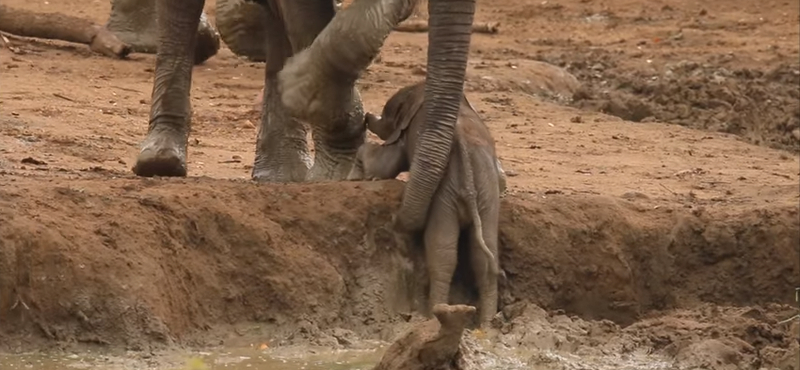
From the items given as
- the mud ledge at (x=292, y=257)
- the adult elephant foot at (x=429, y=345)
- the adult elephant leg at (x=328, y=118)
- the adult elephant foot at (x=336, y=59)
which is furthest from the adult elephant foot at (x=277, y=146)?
the adult elephant foot at (x=429, y=345)

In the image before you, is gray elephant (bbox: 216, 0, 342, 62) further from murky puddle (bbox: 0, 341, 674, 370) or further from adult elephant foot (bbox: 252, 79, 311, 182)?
murky puddle (bbox: 0, 341, 674, 370)

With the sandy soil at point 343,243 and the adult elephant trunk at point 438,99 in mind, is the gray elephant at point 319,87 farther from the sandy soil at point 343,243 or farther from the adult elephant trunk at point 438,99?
the sandy soil at point 343,243

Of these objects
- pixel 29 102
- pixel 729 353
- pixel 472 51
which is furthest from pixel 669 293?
pixel 472 51

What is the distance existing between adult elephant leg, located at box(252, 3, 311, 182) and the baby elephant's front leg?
75cm

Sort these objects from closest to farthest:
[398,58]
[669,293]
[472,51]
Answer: [669,293] → [398,58] → [472,51]

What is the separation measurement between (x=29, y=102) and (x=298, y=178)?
3068mm

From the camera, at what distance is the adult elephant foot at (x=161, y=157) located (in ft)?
27.1

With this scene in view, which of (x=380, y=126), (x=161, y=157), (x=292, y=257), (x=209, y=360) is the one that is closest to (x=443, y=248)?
(x=292, y=257)

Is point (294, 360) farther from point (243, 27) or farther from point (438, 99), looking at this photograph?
point (243, 27)

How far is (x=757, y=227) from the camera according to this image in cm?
843

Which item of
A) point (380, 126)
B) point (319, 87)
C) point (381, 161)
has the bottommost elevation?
point (381, 161)

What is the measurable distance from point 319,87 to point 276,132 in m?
1.44

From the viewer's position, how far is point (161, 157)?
8242 millimetres

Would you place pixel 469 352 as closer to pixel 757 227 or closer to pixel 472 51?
pixel 757 227
